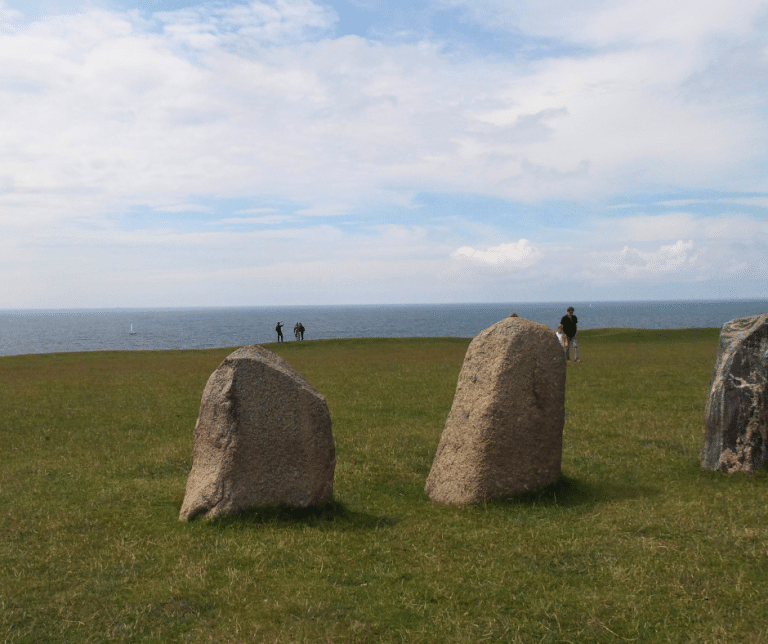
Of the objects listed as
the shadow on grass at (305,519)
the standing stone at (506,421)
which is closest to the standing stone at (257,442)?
the shadow on grass at (305,519)

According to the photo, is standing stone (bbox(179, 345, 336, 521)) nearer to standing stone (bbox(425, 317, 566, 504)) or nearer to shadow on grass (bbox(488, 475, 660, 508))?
standing stone (bbox(425, 317, 566, 504))

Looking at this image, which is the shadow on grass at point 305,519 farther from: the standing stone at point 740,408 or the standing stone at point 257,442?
the standing stone at point 740,408

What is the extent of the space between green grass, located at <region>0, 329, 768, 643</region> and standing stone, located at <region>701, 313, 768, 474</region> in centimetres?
68

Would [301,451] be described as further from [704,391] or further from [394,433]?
[704,391]

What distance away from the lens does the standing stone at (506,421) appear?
9484 mm

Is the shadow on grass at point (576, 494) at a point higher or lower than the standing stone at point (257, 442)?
lower

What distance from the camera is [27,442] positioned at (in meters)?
14.3

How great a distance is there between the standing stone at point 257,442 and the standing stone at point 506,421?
2.09 metres

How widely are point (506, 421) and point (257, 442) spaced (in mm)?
3729

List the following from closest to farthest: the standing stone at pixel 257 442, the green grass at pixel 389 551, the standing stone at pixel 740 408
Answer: the green grass at pixel 389 551, the standing stone at pixel 257 442, the standing stone at pixel 740 408

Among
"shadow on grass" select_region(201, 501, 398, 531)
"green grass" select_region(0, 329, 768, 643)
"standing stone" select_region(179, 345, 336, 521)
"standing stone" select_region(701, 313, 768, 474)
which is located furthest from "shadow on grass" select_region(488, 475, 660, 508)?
"standing stone" select_region(179, 345, 336, 521)

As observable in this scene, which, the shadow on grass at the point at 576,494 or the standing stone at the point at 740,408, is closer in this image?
the shadow on grass at the point at 576,494

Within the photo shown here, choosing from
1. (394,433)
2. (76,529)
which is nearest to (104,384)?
(394,433)

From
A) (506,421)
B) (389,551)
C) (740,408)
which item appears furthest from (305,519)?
(740,408)
